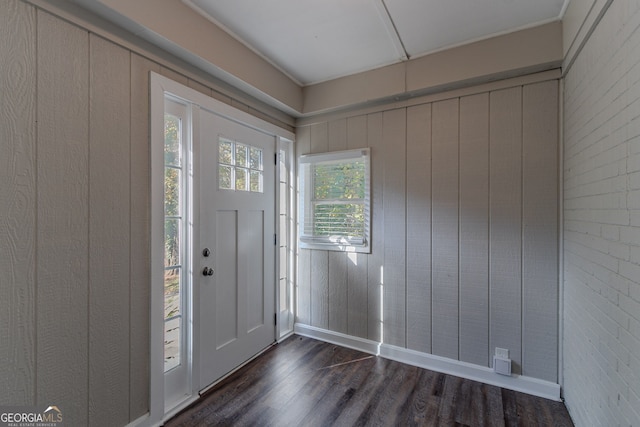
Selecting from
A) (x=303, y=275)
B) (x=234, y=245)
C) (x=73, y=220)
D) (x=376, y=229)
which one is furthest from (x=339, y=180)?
(x=73, y=220)

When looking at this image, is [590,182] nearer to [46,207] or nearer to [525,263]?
[525,263]

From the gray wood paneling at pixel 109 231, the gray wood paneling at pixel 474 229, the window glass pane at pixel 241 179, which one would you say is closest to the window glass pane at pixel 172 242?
the gray wood paneling at pixel 109 231

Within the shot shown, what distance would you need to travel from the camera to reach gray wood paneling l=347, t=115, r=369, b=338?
8.62 feet

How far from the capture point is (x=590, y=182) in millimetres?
1488

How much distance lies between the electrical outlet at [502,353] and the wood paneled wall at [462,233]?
2.3 inches

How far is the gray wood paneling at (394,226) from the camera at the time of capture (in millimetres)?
2451

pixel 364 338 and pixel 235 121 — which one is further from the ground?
pixel 235 121

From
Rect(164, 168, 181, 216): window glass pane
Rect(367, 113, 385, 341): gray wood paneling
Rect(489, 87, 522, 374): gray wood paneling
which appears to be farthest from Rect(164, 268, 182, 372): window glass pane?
Rect(489, 87, 522, 374): gray wood paneling

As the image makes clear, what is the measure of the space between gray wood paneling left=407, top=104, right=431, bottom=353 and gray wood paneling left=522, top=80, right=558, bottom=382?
0.65m

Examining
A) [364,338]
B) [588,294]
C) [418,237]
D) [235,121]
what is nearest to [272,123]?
[235,121]

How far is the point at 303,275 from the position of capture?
9.70 ft

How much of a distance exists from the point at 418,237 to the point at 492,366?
3.56ft

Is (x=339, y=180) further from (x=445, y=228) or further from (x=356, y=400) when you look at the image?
(x=356, y=400)

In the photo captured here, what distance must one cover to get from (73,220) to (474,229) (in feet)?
8.29
